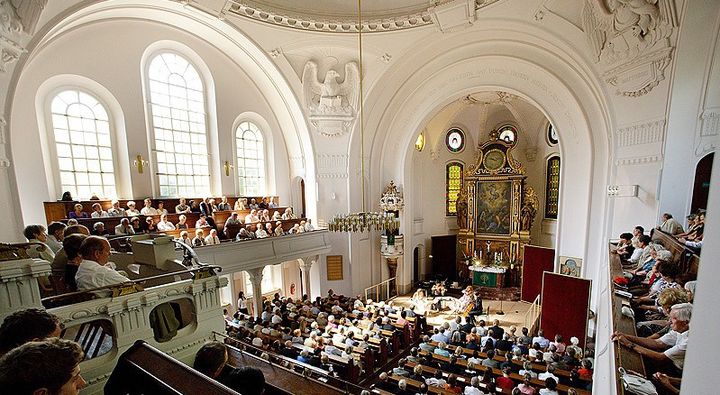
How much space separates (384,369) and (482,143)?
40.7 feet

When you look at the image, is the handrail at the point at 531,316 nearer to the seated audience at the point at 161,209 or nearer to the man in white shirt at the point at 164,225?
the man in white shirt at the point at 164,225

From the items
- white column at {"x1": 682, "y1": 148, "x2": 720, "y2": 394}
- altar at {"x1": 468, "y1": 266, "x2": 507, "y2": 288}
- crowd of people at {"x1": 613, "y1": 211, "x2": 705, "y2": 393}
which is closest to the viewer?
white column at {"x1": 682, "y1": 148, "x2": 720, "y2": 394}

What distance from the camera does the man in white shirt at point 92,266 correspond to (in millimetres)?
3355

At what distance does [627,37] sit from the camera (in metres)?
6.76

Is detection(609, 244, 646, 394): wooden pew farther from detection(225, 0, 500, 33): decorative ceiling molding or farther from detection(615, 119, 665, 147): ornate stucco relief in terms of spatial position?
detection(225, 0, 500, 33): decorative ceiling molding

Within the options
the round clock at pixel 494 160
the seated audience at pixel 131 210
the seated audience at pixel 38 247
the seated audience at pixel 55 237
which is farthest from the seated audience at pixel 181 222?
the round clock at pixel 494 160

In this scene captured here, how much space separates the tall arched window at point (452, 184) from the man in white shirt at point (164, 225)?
1329 centimetres

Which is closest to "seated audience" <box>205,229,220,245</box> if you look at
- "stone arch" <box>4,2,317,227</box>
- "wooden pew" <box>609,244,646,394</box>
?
"stone arch" <box>4,2,317,227</box>

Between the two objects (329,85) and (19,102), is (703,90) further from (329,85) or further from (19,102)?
(19,102)

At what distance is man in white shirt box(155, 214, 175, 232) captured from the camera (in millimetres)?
8594

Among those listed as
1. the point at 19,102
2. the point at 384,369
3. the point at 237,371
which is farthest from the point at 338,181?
the point at 237,371

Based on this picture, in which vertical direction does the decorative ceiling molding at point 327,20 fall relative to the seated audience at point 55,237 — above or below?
above

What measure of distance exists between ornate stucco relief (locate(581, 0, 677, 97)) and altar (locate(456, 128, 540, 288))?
7.54 metres

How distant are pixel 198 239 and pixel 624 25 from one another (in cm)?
1221
